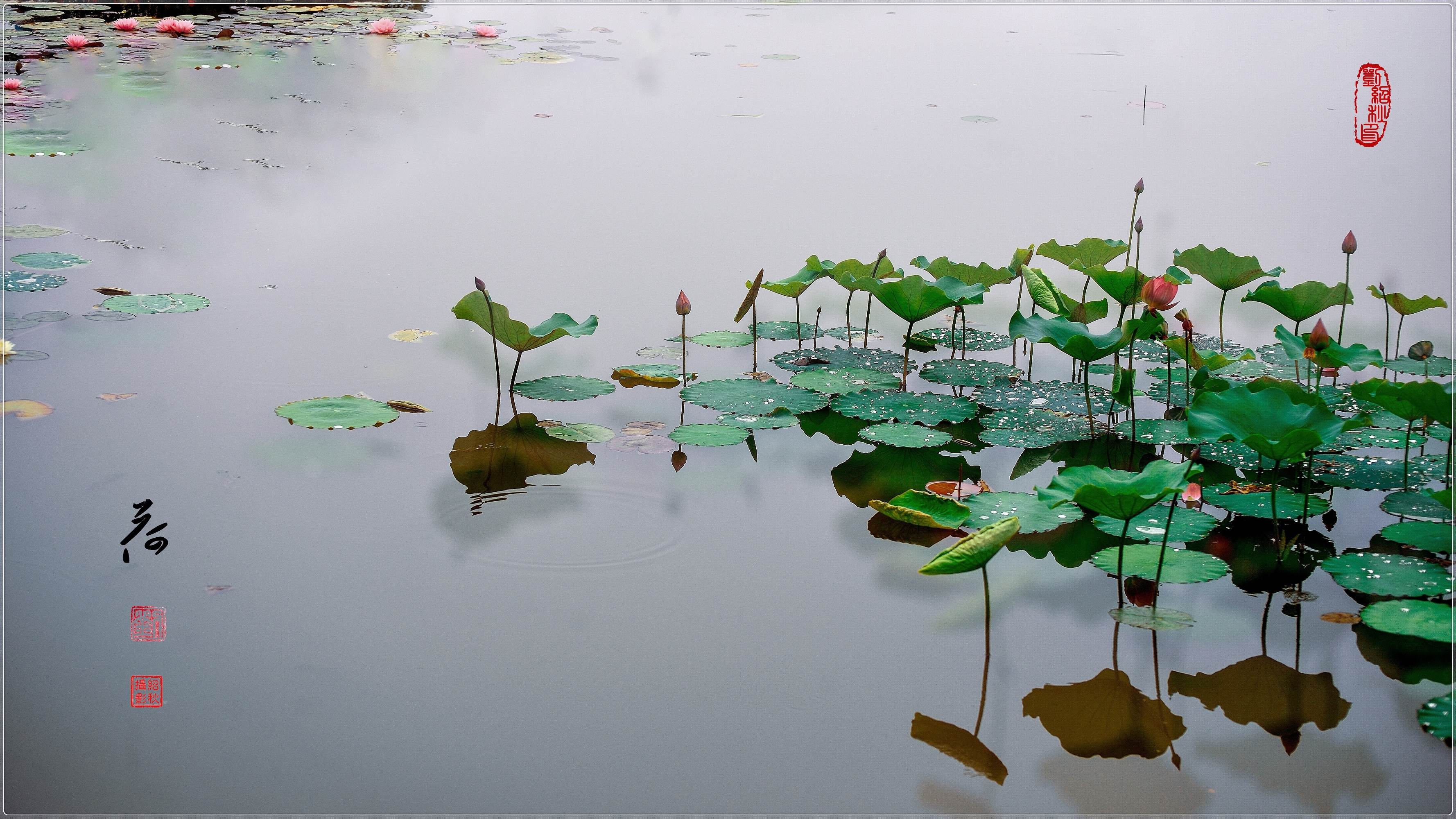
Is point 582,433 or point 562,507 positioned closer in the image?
point 562,507

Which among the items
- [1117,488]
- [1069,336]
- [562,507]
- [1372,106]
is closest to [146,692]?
[562,507]

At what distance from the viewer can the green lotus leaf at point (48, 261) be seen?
2.67 m

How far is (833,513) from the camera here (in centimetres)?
175

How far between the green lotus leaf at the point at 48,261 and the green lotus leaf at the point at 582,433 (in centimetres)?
163

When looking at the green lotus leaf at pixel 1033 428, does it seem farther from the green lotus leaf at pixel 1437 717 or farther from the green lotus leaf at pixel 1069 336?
the green lotus leaf at pixel 1437 717

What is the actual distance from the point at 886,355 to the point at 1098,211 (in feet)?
5.04

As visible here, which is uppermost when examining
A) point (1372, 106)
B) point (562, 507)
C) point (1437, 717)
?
point (1372, 106)

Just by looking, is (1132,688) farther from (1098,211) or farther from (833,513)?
(1098,211)

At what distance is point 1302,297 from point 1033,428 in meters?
0.64

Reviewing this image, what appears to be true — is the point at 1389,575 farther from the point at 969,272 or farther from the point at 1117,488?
the point at 969,272

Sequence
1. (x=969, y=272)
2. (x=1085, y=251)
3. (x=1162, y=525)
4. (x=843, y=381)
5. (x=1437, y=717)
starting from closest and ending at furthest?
(x=1437, y=717), (x=1162, y=525), (x=843, y=381), (x=969, y=272), (x=1085, y=251)

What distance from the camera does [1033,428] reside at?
205 centimetres

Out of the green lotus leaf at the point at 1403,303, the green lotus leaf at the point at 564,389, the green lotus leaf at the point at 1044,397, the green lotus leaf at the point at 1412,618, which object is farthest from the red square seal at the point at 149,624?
the green lotus leaf at the point at 1403,303

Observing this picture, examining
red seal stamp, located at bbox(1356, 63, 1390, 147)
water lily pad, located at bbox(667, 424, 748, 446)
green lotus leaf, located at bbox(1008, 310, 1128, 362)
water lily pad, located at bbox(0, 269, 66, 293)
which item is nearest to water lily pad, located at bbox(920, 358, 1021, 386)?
green lotus leaf, located at bbox(1008, 310, 1128, 362)
